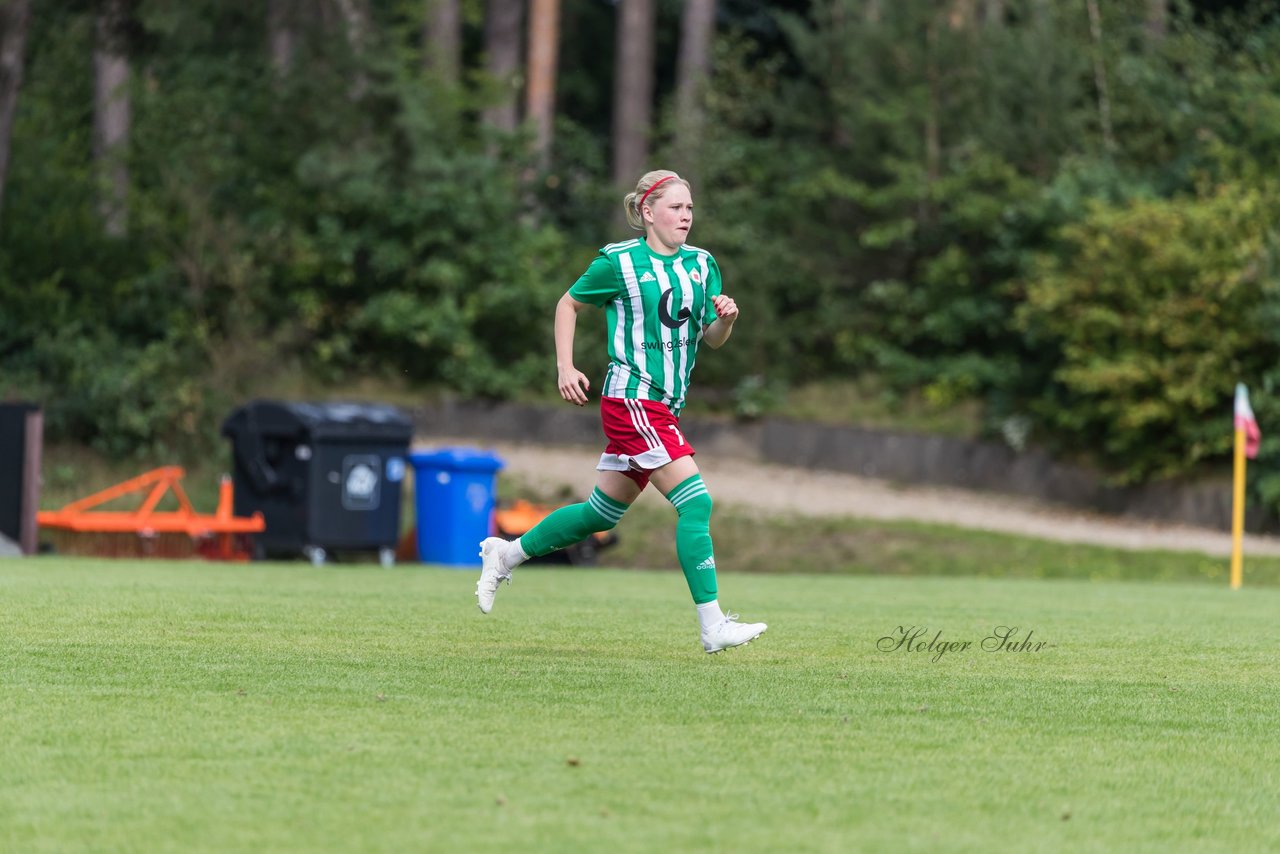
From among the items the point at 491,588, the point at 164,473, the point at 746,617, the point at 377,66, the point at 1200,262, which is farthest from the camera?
the point at 377,66

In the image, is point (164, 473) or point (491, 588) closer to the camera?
point (491, 588)

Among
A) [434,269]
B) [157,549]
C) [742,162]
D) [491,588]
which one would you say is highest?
[742,162]

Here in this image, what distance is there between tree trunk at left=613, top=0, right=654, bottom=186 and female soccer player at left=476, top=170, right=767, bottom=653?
26.5 metres

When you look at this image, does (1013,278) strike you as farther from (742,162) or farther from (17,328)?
(17,328)

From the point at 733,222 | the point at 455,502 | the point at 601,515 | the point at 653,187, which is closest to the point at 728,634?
the point at 601,515

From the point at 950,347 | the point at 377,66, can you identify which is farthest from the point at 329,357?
the point at 950,347

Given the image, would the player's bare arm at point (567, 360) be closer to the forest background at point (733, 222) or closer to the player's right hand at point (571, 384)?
the player's right hand at point (571, 384)

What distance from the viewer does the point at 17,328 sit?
85.1 feet

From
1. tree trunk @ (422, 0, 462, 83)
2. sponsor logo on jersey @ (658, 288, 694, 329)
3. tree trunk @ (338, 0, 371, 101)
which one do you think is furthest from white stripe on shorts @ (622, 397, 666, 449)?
tree trunk @ (422, 0, 462, 83)

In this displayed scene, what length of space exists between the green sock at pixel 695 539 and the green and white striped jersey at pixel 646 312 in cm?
35

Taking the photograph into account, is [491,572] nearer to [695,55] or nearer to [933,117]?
[933,117]

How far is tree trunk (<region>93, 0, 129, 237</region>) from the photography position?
27.9 m

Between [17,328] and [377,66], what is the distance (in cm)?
637

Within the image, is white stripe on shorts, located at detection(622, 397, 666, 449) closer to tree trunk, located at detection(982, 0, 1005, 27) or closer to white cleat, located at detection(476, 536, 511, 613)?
white cleat, located at detection(476, 536, 511, 613)
